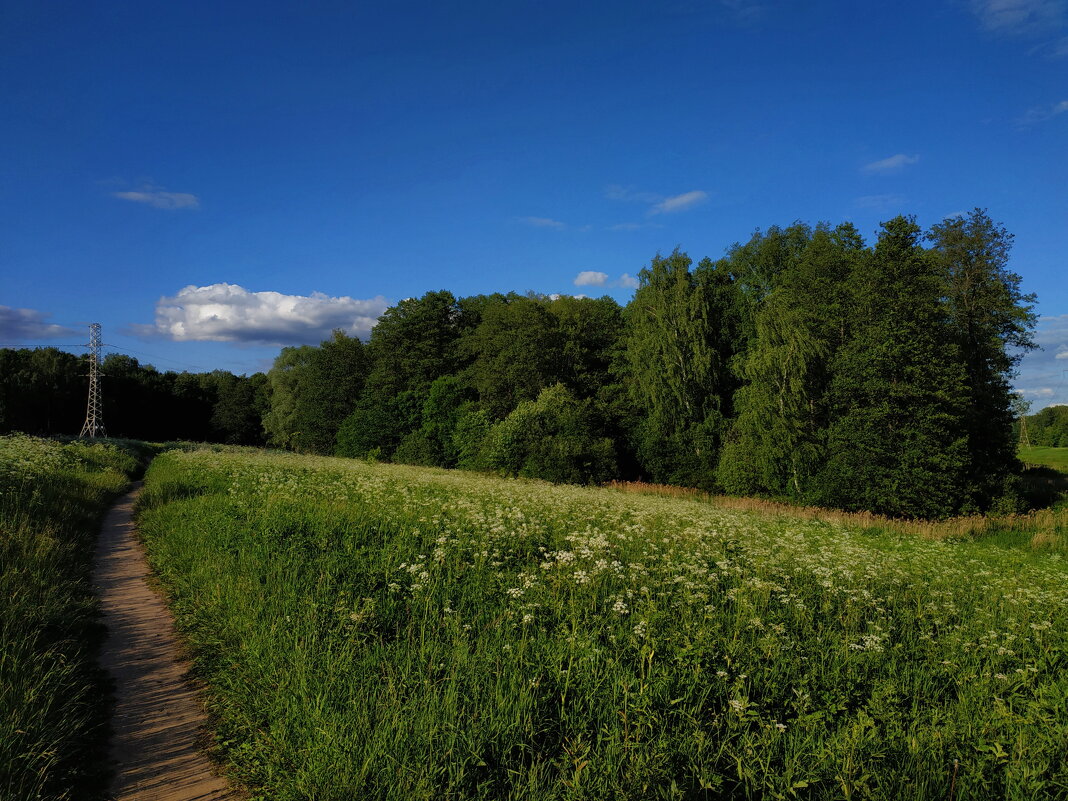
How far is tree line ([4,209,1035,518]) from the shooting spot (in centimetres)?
2634

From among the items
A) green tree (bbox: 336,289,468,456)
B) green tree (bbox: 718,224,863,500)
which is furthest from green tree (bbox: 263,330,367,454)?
green tree (bbox: 718,224,863,500)

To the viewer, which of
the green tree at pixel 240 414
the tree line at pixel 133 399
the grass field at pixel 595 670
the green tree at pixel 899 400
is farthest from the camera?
the green tree at pixel 240 414

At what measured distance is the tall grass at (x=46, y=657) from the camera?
3848 mm

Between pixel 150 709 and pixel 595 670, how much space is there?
164 inches

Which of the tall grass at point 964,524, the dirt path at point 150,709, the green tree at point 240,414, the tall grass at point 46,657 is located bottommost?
the tall grass at point 964,524

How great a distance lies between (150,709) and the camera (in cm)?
508

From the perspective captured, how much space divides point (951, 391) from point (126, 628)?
31.5 meters

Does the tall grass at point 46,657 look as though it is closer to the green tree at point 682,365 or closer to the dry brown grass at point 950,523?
the dry brown grass at point 950,523

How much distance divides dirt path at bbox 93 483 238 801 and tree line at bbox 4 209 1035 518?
27.3 metres

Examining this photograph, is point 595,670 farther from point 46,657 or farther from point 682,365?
point 682,365

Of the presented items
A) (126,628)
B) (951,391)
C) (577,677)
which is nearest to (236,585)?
(126,628)

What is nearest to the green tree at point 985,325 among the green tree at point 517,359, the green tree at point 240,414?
the green tree at point 517,359

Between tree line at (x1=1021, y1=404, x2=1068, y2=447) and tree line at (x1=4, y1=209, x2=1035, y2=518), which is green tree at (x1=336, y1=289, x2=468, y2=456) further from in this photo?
tree line at (x1=1021, y1=404, x2=1068, y2=447)

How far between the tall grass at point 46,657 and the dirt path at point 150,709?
0.58ft
